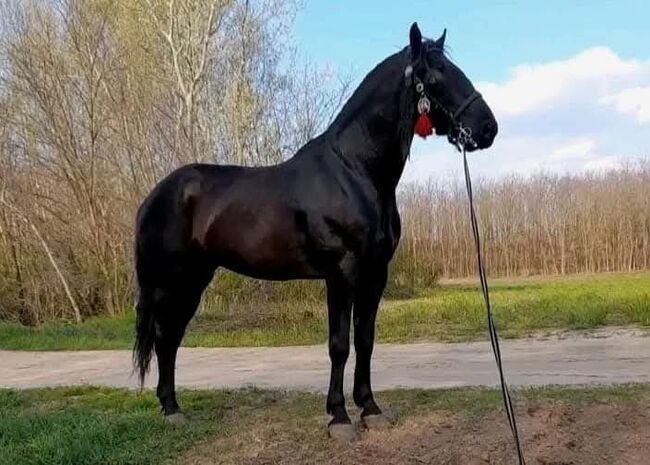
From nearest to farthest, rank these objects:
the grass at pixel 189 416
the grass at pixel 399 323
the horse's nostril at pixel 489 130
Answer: the horse's nostril at pixel 489 130
the grass at pixel 189 416
the grass at pixel 399 323

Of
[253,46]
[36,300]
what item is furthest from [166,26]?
[36,300]

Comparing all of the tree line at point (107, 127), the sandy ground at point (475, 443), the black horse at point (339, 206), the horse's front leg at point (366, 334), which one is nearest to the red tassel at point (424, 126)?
the black horse at point (339, 206)

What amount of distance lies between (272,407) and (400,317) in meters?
7.95

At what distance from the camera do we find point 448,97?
5.12 metres

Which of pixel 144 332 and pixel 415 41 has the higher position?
pixel 415 41

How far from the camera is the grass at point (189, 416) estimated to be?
17.7ft

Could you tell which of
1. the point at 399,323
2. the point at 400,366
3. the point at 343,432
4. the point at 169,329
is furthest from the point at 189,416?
the point at 399,323

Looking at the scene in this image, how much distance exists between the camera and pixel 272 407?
21.5 feet

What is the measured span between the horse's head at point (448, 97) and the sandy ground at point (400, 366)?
3.03 m

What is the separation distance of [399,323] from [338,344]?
332 inches

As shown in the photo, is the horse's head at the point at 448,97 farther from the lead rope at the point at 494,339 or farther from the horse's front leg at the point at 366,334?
the horse's front leg at the point at 366,334

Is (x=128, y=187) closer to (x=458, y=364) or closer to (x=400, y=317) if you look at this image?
(x=400, y=317)

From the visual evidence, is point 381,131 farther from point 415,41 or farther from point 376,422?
point 376,422

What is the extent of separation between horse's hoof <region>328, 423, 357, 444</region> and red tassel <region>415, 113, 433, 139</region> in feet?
5.91
